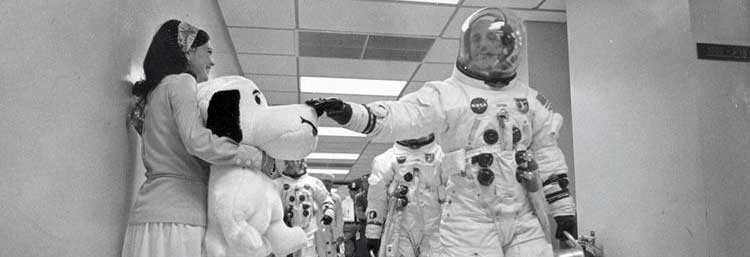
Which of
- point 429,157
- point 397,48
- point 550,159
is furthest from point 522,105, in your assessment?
point 397,48

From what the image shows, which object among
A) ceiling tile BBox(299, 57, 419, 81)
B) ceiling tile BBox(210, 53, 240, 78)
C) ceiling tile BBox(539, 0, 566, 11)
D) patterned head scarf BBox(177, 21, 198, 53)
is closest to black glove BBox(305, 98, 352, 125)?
patterned head scarf BBox(177, 21, 198, 53)

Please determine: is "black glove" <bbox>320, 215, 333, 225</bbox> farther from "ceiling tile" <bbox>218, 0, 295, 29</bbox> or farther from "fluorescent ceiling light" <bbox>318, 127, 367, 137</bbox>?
"fluorescent ceiling light" <bbox>318, 127, 367, 137</bbox>

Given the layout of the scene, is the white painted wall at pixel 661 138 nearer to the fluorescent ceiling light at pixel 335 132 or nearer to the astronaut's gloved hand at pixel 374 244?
the astronaut's gloved hand at pixel 374 244

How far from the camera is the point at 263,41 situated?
6.16 metres

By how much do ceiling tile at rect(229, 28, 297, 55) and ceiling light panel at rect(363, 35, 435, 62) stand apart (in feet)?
2.52

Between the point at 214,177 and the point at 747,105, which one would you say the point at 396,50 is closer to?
the point at 747,105

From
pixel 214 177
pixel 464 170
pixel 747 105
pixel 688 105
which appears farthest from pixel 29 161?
pixel 747 105

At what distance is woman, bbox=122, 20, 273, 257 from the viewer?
7.33 ft

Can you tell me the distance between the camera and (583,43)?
4180mm

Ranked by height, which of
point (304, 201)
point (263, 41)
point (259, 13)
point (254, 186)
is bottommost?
point (304, 201)

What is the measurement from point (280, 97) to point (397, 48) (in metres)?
2.37

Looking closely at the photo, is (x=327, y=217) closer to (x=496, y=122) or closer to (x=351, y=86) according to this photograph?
(x=351, y=86)

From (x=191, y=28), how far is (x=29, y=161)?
108cm

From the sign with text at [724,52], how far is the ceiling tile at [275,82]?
4.77 metres
